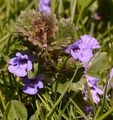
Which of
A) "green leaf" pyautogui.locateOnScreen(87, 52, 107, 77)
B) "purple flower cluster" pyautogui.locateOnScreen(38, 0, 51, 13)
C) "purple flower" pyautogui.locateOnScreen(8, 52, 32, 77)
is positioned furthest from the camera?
"purple flower cluster" pyautogui.locateOnScreen(38, 0, 51, 13)

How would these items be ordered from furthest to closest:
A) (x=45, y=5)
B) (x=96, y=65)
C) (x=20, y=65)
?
(x=45, y=5) < (x=96, y=65) < (x=20, y=65)

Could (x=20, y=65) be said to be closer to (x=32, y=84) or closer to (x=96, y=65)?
(x=32, y=84)

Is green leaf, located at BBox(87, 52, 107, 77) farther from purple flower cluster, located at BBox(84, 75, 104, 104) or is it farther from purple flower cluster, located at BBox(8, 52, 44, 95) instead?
purple flower cluster, located at BBox(8, 52, 44, 95)

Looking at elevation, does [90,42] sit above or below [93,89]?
above

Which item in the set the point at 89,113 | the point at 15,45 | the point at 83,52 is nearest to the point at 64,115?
the point at 89,113

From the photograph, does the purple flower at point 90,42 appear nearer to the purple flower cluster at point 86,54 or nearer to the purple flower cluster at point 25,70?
the purple flower cluster at point 86,54

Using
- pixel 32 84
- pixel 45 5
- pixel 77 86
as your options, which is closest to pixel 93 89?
pixel 77 86

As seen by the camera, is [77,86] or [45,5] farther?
[45,5]

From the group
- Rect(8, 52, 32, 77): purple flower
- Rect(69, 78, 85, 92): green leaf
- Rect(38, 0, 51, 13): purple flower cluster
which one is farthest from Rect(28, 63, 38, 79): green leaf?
Rect(38, 0, 51, 13): purple flower cluster
